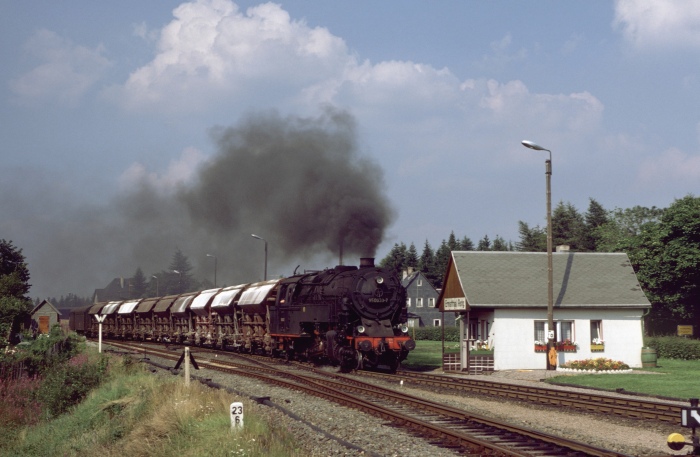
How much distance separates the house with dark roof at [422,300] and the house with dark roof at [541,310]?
5749 centimetres

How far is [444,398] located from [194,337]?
28915mm

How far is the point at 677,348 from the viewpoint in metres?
39.4

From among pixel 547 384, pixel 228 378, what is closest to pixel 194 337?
pixel 228 378

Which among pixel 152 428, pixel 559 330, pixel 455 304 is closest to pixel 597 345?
pixel 559 330

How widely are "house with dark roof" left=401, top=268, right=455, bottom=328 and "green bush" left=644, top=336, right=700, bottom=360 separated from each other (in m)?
51.8

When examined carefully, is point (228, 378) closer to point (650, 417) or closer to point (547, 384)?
point (547, 384)

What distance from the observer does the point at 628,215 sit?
86.4 meters

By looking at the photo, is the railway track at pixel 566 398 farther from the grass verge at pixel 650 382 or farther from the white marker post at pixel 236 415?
the white marker post at pixel 236 415

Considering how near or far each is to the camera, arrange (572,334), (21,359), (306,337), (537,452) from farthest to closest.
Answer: (572,334) → (21,359) → (306,337) → (537,452)

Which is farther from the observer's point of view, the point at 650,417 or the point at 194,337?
the point at 194,337

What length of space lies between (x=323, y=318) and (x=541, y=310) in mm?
11318

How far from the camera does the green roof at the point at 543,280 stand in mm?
31938

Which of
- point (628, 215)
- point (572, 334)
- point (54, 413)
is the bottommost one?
point (54, 413)

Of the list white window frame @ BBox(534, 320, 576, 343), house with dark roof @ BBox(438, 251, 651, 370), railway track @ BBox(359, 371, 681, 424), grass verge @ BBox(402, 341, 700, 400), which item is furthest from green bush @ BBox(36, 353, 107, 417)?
white window frame @ BBox(534, 320, 576, 343)
